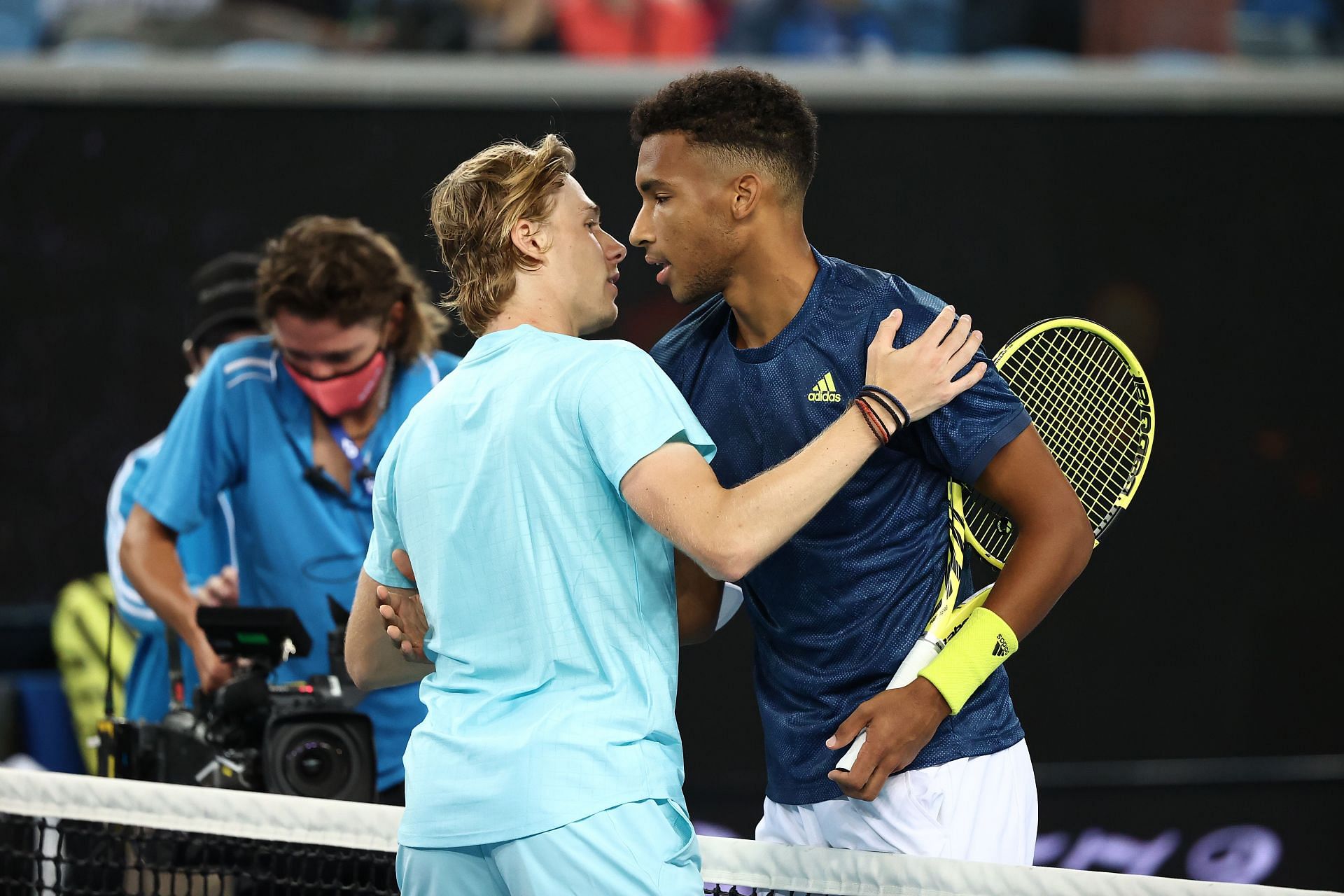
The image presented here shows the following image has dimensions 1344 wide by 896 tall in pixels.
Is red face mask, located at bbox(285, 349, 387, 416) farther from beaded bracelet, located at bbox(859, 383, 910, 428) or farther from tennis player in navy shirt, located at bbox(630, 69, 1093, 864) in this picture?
beaded bracelet, located at bbox(859, 383, 910, 428)

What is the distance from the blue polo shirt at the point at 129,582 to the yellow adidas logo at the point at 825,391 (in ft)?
7.72

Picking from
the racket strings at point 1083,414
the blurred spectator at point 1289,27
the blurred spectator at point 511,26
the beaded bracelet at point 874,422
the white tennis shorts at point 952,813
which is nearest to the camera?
the beaded bracelet at point 874,422

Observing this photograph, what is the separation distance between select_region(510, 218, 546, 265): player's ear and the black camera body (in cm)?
144

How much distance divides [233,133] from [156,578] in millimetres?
2267

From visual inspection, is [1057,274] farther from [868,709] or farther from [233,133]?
[868,709]

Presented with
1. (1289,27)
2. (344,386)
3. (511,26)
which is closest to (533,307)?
(344,386)

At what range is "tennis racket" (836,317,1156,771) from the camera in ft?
8.39

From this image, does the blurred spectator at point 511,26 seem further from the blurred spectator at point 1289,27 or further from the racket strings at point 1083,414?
the racket strings at point 1083,414

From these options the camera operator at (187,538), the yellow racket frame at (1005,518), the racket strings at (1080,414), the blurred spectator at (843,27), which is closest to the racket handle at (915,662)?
the yellow racket frame at (1005,518)

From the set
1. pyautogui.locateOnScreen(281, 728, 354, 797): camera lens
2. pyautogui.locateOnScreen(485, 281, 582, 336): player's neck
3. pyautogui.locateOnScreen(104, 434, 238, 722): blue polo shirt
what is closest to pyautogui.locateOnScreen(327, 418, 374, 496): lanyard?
pyautogui.locateOnScreen(104, 434, 238, 722): blue polo shirt

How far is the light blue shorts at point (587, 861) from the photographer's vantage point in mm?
1895

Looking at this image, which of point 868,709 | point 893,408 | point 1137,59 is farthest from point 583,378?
point 1137,59

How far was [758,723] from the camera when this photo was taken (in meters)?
5.55

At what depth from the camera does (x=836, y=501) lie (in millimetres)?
2385
